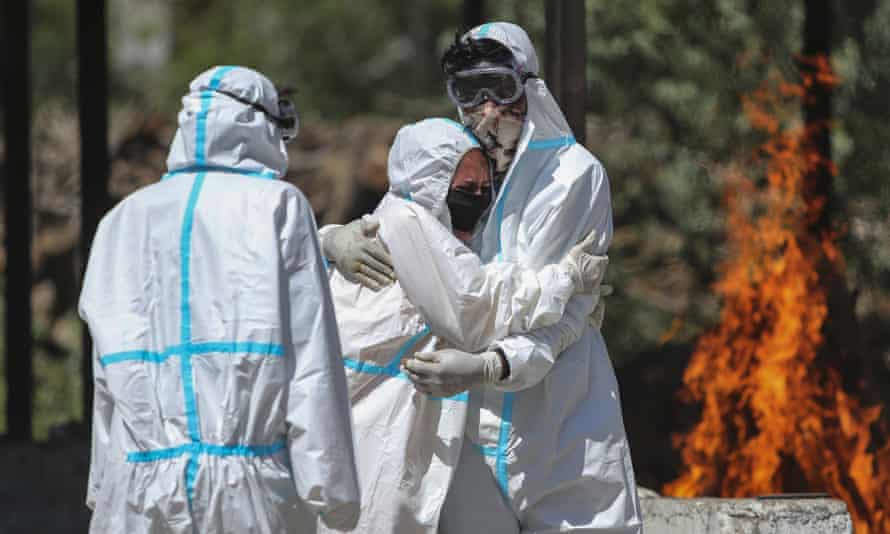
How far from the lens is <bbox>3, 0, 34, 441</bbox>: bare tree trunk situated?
372 inches

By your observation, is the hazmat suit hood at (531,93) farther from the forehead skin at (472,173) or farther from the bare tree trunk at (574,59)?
the bare tree trunk at (574,59)

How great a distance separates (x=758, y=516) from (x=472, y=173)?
1755mm

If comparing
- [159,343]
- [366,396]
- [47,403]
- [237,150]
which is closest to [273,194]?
[237,150]

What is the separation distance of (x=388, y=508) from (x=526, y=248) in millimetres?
→ 809

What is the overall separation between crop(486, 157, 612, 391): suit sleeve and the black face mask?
14 cm

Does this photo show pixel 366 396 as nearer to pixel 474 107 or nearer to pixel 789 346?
pixel 474 107

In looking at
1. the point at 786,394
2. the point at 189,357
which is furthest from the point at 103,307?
the point at 786,394

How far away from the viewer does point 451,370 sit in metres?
4.41

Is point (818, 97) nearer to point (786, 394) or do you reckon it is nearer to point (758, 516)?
point (786, 394)

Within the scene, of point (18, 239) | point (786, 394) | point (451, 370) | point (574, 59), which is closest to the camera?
point (451, 370)

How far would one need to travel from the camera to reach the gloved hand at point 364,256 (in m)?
4.66

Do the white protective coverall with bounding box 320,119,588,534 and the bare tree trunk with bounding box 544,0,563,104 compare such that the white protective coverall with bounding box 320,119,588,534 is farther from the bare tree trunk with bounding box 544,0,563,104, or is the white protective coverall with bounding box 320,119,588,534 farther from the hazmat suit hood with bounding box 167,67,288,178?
the bare tree trunk with bounding box 544,0,563,104

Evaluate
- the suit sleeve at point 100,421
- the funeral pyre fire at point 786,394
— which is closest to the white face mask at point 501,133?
the suit sleeve at point 100,421

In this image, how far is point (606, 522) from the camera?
460cm
